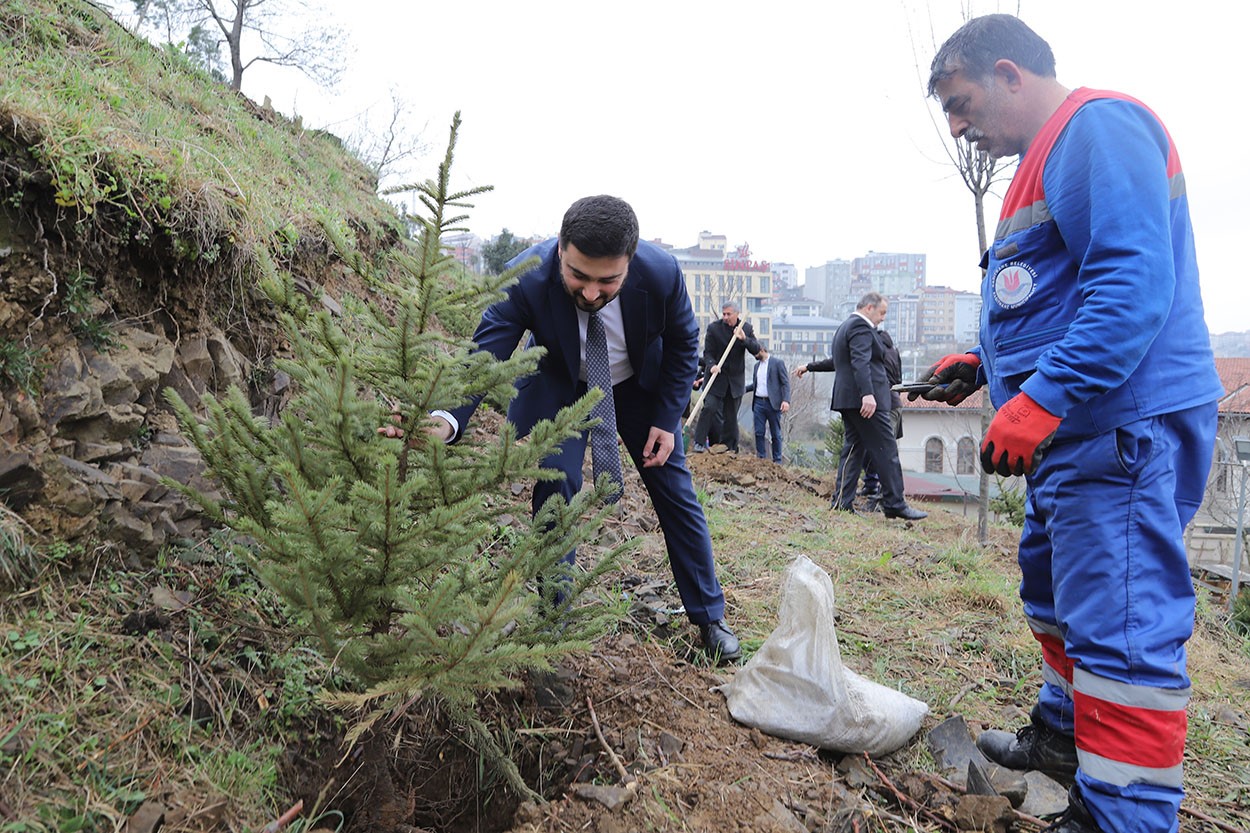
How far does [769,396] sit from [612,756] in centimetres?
920

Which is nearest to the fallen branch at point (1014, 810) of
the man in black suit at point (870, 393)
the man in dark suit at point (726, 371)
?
the man in black suit at point (870, 393)

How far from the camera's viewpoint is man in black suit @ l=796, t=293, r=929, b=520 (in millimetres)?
7074

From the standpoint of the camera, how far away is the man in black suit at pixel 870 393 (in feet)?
23.2

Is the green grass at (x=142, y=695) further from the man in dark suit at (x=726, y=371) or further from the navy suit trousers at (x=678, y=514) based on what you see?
the man in dark suit at (x=726, y=371)

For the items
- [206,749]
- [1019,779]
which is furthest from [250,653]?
[1019,779]

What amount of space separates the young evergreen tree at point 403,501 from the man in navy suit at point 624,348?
51cm

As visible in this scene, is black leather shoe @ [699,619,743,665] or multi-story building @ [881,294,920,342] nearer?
black leather shoe @ [699,619,743,665]

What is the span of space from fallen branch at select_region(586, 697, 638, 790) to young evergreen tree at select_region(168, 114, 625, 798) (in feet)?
0.99

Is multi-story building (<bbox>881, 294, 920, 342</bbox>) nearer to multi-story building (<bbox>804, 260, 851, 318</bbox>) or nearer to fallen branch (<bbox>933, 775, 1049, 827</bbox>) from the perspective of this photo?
multi-story building (<bbox>804, 260, 851, 318</bbox>)

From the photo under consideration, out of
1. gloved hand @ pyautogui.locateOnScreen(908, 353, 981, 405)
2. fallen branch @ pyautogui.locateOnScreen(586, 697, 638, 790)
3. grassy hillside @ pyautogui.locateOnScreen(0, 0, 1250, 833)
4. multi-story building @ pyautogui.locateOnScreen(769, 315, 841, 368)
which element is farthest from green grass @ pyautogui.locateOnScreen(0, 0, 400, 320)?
multi-story building @ pyautogui.locateOnScreen(769, 315, 841, 368)

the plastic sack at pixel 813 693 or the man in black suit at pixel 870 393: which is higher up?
the man in black suit at pixel 870 393

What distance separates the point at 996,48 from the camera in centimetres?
210

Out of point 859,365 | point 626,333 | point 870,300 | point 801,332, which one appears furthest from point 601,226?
point 801,332

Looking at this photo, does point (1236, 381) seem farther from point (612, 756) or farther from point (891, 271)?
point (891, 271)
